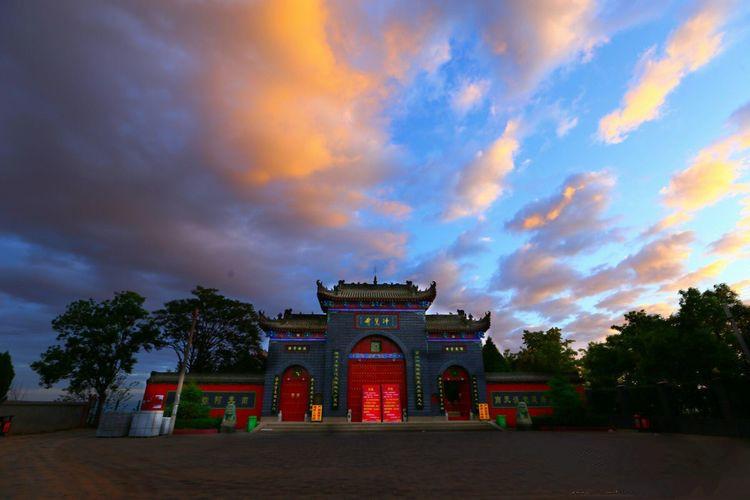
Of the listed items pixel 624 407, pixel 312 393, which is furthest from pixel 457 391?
pixel 312 393

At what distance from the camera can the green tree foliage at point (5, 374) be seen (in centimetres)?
2083

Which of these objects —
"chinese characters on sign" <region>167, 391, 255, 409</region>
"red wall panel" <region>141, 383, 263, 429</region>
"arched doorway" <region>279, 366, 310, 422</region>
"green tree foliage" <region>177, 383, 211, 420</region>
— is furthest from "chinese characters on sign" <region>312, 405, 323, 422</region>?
"green tree foliage" <region>177, 383, 211, 420</region>

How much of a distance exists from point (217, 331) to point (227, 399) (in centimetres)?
995

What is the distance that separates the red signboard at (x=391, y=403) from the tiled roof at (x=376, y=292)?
21.2 ft

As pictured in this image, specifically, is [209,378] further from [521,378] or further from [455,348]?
[521,378]

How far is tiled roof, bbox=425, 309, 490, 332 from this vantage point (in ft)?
87.4

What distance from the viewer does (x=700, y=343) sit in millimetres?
16875

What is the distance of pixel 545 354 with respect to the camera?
31.7m

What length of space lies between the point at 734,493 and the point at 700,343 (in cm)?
1497

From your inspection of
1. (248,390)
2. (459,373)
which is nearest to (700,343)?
(459,373)

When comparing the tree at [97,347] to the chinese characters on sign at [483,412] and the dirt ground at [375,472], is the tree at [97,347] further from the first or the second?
the chinese characters on sign at [483,412]

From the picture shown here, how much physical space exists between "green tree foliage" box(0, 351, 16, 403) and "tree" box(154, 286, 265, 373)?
10302mm

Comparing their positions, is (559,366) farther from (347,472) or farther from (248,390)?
(347,472)

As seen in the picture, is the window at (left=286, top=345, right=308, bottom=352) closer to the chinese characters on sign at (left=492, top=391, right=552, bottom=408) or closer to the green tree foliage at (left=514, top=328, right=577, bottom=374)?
the chinese characters on sign at (left=492, top=391, right=552, bottom=408)
